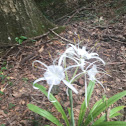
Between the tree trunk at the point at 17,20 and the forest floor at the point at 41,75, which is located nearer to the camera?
the forest floor at the point at 41,75

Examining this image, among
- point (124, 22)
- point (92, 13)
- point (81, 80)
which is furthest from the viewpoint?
point (92, 13)

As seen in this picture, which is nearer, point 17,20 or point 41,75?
point 41,75

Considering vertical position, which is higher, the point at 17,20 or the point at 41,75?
the point at 17,20

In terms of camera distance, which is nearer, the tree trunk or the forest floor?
the forest floor

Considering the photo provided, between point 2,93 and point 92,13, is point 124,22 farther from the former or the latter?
point 2,93

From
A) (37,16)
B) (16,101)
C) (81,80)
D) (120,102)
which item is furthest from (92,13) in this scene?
(16,101)
